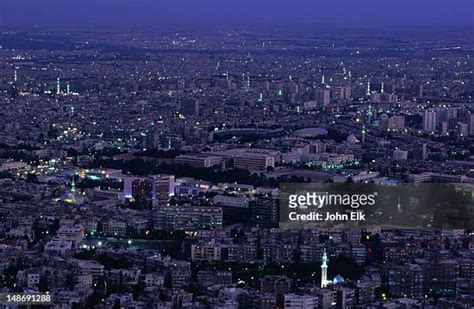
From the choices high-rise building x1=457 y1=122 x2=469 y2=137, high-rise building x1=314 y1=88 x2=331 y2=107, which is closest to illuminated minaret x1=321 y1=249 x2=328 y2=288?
high-rise building x1=457 y1=122 x2=469 y2=137

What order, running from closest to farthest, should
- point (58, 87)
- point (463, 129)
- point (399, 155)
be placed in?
point (399, 155) → point (463, 129) → point (58, 87)

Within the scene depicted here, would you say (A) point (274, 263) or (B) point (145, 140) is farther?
(B) point (145, 140)

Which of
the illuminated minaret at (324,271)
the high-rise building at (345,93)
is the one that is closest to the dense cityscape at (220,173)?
the illuminated minaret at (324,271)

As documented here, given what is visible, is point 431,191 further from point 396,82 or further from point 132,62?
point 132,62

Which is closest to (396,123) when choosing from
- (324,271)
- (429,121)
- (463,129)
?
(429,121)

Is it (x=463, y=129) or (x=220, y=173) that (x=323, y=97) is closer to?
(x=463, y=129)

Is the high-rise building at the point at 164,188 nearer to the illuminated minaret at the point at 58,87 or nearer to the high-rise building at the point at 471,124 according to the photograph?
the high-rise building at the point at 471,124

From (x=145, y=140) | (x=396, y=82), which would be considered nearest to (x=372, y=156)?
(x=145, y=140)
